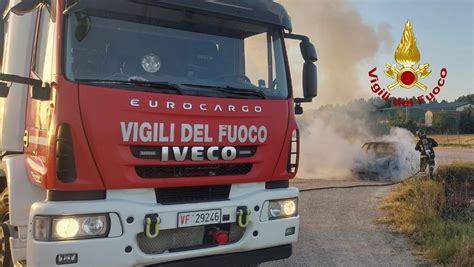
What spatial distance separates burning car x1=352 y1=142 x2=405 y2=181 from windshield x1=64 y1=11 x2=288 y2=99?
10.3 metres

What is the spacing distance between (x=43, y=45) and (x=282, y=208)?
7.76 feet

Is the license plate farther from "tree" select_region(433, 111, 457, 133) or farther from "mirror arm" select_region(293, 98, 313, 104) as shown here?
"tree" select_region(433, 111, 457, 133)

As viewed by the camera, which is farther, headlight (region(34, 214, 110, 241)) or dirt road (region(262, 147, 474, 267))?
dirt road (region(262, 147, 474, 267))

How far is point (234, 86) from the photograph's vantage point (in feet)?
12.8

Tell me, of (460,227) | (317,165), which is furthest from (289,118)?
(317,165)

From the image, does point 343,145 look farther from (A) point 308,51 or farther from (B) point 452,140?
(B) point 452,140

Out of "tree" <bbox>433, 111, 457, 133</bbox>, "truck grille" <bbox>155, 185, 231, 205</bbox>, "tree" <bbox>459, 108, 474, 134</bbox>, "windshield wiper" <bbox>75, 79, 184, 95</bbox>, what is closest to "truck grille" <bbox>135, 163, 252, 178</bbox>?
"truck grille" <bbox>155, 185, 231, 205</bbox>

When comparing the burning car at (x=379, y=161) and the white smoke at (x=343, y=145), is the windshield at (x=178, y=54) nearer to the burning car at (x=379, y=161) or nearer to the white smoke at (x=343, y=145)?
the white smoke at (x=343, y=145)

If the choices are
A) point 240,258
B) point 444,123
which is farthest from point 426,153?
point 444,123

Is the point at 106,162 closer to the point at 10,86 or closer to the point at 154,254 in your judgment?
the point at 154,254

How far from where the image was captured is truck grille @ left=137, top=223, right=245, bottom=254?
3361 millimetres

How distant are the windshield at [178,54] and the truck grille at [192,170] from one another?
60 centimetres

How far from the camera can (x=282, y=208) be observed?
404 cm

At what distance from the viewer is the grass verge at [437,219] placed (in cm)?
518
